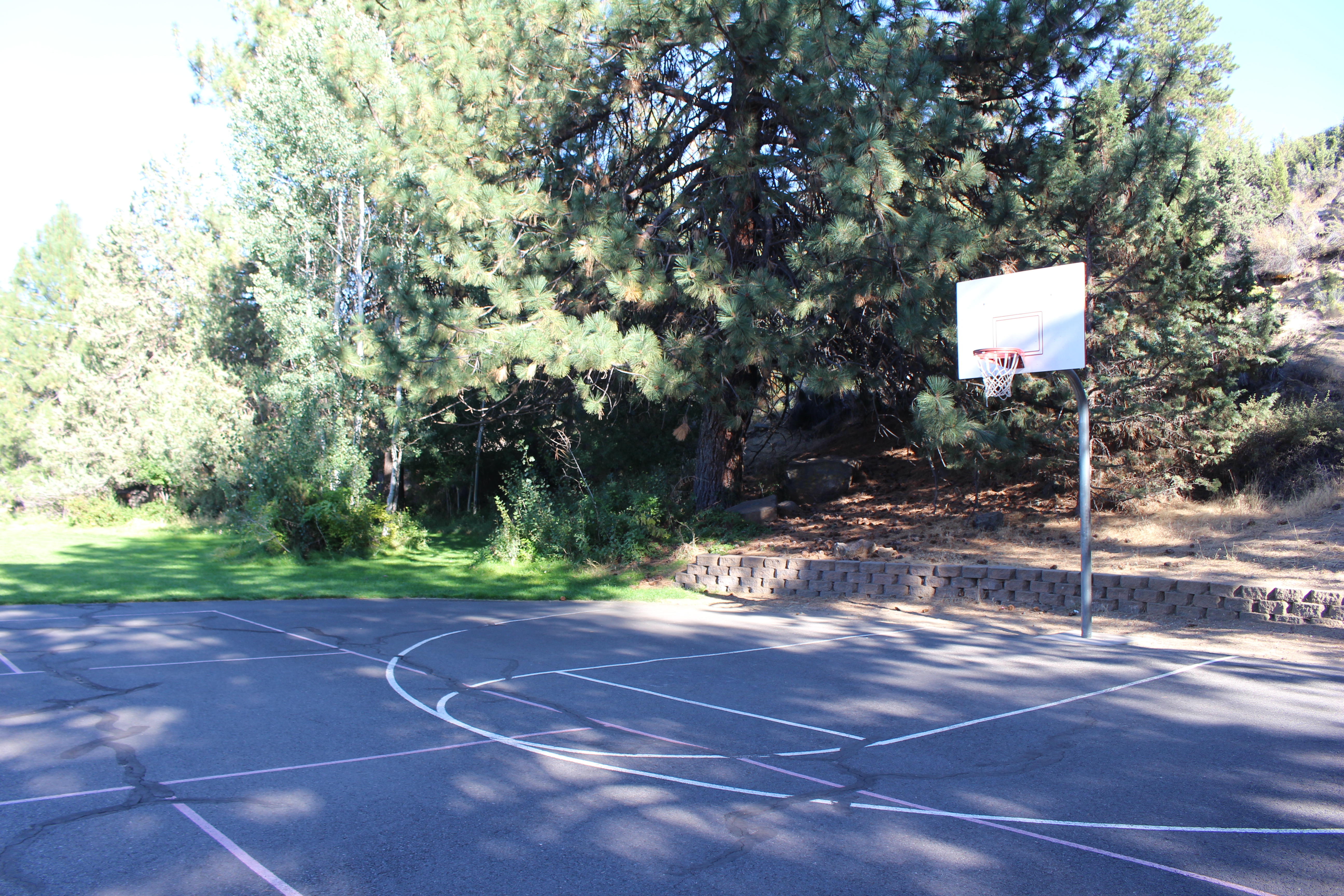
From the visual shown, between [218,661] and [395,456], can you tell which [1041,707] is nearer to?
[218,661]

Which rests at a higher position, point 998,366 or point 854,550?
point 998,366

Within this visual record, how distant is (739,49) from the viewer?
13320 millimetres

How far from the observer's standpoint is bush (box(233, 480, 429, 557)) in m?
18.6

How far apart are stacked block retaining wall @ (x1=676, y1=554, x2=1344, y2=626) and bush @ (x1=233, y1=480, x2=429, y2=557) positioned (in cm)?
787

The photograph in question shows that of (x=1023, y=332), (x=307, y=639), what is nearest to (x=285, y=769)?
(x=307, y=639)

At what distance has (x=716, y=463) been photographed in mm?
19047

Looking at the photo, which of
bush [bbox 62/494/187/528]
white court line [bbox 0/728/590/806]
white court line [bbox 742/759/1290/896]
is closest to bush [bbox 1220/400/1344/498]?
white court line [bbox 742/759/1290/896]

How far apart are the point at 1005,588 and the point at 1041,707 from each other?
547 cm

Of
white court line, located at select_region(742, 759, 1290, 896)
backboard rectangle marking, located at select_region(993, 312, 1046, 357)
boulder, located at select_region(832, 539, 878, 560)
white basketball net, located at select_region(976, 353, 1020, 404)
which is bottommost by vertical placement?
white court line, located at select_region(742, 759, 1290, 896)

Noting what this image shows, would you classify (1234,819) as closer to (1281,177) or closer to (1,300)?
(1281,177)

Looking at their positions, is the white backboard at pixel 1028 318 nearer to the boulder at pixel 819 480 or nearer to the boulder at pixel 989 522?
the boulder at pixel 989 522

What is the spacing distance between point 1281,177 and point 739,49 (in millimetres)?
24121

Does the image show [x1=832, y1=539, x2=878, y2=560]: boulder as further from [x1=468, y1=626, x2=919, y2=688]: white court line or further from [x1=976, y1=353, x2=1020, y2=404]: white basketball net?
[x1=976, y1=353, x2=1020, y2=404]: white basketball net

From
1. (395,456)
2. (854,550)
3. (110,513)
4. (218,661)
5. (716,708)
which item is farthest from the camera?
(110,513)
